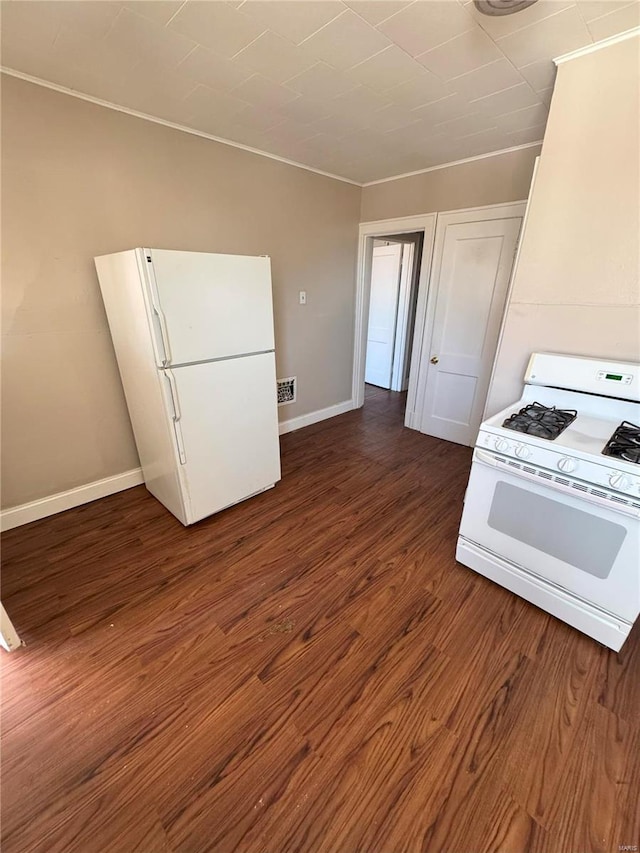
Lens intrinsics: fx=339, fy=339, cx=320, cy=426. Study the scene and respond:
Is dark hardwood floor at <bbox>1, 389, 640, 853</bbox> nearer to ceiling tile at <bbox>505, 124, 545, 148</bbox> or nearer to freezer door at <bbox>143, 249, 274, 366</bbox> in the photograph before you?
freezer door at <bbox>143, 249, 274, 366</bbox>

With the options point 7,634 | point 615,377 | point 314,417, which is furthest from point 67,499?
point 615,377

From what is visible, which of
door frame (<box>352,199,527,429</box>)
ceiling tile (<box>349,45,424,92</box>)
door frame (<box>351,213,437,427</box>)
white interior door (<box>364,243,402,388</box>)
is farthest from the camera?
white interior door (<box>364,243,402,388</box>)

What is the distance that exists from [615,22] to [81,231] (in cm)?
286

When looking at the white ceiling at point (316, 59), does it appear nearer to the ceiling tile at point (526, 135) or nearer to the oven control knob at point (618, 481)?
the ceiling tile at point (526, 135)

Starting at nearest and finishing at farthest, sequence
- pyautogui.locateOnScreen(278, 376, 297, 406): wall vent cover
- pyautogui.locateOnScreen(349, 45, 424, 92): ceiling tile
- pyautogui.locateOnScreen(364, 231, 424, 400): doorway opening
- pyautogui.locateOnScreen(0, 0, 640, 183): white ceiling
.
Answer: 1. pyautogui.locateOnScreen(0, 0, 640, 183): white ceiling
2. pyautogui.locateOnScreen(349, 45, 424, 92): ceiling tile
3. pyautogui.locateOnScreen(278, 376, 297, 406): wall vent cover
4. pyautogui.locateOnScreen(364, 231, 424, 400): doorway opening

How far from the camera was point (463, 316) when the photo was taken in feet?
10.4

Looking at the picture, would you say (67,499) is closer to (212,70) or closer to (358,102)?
(212,70)

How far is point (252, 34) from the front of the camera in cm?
151

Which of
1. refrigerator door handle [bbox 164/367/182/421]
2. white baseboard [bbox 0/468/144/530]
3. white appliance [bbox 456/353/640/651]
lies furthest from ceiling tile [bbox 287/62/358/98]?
white baseboard [bbox 0/468/144/530]

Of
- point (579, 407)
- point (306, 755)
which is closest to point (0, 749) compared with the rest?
point (306, 755)

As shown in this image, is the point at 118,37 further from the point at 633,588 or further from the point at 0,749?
the point at 633,588

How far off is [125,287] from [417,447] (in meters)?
2.77

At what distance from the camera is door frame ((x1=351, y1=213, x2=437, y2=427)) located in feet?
10.6

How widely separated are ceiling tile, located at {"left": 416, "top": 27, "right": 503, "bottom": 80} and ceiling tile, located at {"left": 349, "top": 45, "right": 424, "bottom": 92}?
0.22 feet
